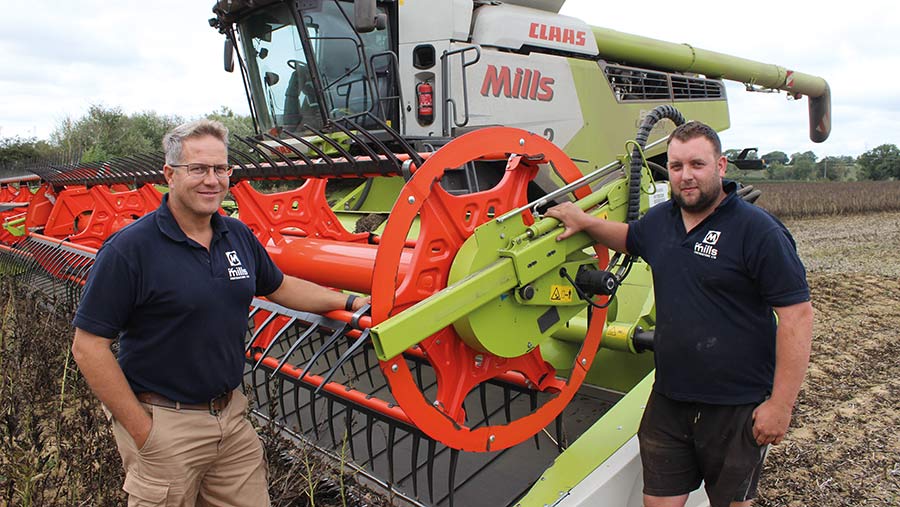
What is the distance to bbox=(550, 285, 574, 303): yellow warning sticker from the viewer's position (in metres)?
2.22

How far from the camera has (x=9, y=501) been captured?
2.11 m

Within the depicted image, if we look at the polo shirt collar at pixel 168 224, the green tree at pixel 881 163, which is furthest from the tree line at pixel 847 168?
the polo shirt collar at pixel 168 224

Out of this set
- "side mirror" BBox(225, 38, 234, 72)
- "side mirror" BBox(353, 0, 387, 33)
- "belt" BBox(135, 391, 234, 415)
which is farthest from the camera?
"side mirror" BBox(225, 38, 234, 72)

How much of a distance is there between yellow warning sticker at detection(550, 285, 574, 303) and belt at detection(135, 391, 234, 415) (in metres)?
1.13

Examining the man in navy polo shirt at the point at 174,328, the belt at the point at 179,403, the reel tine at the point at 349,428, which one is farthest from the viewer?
the reel tine at the point at 349,428

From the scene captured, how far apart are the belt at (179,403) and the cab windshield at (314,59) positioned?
3356 millimetres

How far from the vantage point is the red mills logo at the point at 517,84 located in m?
4.90

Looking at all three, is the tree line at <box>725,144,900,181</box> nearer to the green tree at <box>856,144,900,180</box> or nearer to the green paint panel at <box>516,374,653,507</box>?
the green tree at <box>856,144,900,180</box>

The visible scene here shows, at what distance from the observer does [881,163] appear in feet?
99.2

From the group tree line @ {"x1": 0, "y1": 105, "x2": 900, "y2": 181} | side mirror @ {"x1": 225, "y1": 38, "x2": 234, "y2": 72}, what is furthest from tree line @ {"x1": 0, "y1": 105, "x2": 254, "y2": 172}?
side mirror @ {"x1": 225, "y1": 38, "x2": 234, "y2": 72}

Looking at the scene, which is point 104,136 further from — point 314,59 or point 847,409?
point 847,409

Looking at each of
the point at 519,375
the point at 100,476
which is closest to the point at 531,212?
the point at 519,375

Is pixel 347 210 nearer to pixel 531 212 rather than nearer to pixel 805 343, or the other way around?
pixel 531 212

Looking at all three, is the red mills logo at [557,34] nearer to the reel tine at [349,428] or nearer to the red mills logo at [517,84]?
the red mills logo at [517,84]
